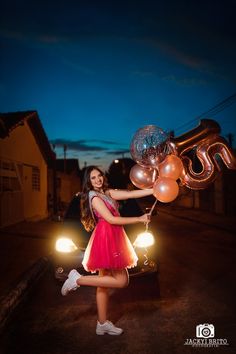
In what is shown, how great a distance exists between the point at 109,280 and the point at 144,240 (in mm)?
1336

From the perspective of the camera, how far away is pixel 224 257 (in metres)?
7.25

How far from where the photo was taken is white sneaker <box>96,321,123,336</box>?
333 centimetres

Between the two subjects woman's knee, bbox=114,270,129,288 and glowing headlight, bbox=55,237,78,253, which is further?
glowing headlight, bbox=55,237,78,253

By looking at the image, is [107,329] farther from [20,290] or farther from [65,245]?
[20,290]

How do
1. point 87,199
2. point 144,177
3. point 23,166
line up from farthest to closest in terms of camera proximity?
1. point 23,166
2. point 144,177
3. point 87,199

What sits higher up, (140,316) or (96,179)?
(96,179)

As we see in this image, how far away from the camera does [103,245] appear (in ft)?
10.7

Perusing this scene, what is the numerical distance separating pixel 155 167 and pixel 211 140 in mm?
789

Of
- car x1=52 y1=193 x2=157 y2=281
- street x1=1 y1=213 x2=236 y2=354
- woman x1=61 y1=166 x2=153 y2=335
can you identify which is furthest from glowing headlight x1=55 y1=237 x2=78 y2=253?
woman x1=61 y1=166 x2=153 y2=335

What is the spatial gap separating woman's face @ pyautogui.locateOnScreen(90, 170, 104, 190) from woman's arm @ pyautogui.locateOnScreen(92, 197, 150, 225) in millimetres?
224

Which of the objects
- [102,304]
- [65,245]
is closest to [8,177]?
[65,245]

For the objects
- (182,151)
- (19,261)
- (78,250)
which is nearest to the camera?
(182,151)

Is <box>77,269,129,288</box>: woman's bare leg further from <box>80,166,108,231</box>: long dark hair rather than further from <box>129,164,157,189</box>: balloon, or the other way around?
<box>129,164,157,189</box>: balloon

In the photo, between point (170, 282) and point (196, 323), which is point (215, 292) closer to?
point (170, 282)
